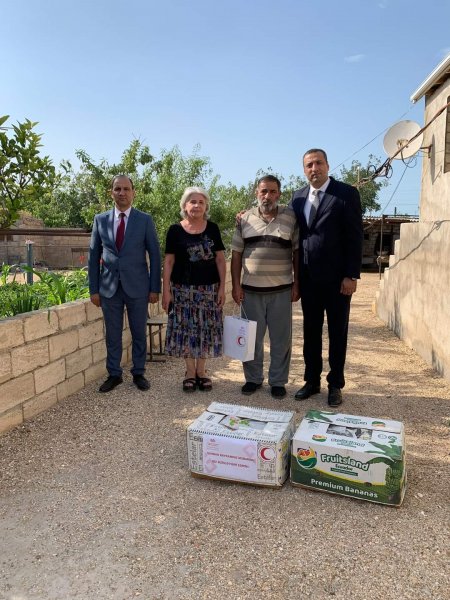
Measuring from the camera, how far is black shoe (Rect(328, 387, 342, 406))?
409 centimetres

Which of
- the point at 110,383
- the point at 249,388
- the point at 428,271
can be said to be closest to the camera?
the point at 249,388

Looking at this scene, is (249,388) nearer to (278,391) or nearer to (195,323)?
(278,391)

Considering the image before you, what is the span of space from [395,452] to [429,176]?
5637 millimetres

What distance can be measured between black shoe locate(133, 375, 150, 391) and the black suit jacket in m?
1.90

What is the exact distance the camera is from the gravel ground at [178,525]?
81.1 inches

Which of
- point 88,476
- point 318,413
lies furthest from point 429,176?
point 88,476

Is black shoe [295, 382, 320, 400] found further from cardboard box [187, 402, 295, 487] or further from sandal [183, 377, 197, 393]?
cardboard box [187, 402, 295, 487]

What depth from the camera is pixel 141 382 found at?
15.1 ft

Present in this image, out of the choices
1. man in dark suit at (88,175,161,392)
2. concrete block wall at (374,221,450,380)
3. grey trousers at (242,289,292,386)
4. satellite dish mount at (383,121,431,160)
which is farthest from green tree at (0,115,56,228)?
satellite dish mount at (383,121,431,160)

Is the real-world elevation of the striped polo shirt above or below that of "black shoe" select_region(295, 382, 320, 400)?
above

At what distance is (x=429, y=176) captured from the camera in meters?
7.08

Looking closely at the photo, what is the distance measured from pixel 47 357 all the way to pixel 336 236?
2.60 meters

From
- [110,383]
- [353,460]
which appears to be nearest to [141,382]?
[110,383]

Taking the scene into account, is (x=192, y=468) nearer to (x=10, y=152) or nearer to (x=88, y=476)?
(x=88, y=476)
